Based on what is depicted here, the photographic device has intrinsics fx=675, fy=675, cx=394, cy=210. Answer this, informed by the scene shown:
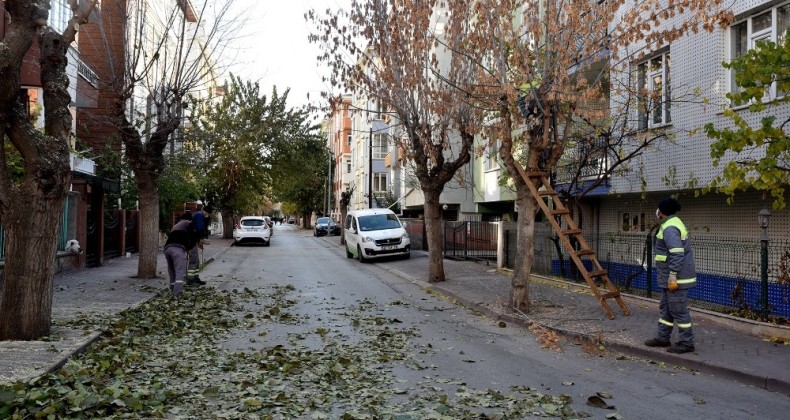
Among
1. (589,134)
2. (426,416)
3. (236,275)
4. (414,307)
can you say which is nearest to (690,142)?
(589,134)

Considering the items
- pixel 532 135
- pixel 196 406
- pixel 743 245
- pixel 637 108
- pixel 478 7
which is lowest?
pixel 196 406

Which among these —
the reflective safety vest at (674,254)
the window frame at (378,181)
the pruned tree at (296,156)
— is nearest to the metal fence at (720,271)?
the reflective safety vest at (674,254)

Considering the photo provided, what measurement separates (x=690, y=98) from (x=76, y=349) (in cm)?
1175

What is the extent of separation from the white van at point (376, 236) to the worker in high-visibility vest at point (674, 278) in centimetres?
1717

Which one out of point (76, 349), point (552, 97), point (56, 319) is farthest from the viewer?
point (552, 97)

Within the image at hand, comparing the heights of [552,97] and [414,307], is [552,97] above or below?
above

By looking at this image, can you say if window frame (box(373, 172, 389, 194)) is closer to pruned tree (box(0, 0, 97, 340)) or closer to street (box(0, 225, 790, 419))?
street (box(0, 225, 790, 419))

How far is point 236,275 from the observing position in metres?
19.7

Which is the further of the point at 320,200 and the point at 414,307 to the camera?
the point at 320,200

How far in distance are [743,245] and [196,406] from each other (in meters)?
8.26

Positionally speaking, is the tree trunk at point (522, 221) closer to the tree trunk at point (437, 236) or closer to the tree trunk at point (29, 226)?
the tree trunk at point (437, 236)

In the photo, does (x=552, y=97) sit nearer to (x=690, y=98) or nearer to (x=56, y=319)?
(x=690, y=98)

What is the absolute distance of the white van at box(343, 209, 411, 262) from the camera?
2520 centimetres

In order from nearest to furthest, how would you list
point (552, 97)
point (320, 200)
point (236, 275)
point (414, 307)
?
1. point (552, 97)
2. point (414, 307)
3. point (236, 275)
4. point (320, 200)
